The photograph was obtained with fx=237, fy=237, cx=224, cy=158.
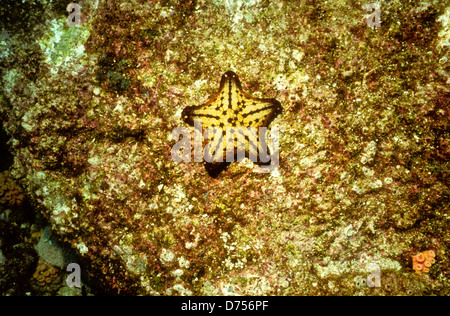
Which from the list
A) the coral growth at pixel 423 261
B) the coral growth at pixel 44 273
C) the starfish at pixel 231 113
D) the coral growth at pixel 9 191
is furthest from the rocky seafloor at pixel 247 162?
the coral growth at pixel 44 273

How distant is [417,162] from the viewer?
3178mm

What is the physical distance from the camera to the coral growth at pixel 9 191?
5.09 m

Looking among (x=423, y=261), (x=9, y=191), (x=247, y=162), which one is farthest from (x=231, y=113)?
(x=9, y=191)

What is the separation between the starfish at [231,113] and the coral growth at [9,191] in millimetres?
4634

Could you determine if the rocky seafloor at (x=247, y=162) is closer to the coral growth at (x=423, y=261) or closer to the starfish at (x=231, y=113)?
the coral growth at (x=423, y=261)

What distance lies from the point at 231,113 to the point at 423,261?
3.18m

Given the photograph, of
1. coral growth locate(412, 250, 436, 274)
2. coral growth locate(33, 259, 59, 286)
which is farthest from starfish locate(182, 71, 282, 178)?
coral growth locate(33, 259, 59, 286)

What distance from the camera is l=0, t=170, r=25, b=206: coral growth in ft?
16.7

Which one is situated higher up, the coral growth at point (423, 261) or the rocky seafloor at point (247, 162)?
the rocky seafloor at point (247, 162)

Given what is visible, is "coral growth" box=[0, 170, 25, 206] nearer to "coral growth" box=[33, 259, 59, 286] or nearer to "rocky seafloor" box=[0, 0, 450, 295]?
"coral growth" box=[33, 259, 59, 286]

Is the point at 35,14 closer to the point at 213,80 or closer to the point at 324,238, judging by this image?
the point at 213,80

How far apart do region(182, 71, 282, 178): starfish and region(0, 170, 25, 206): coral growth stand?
4634 millimetres
